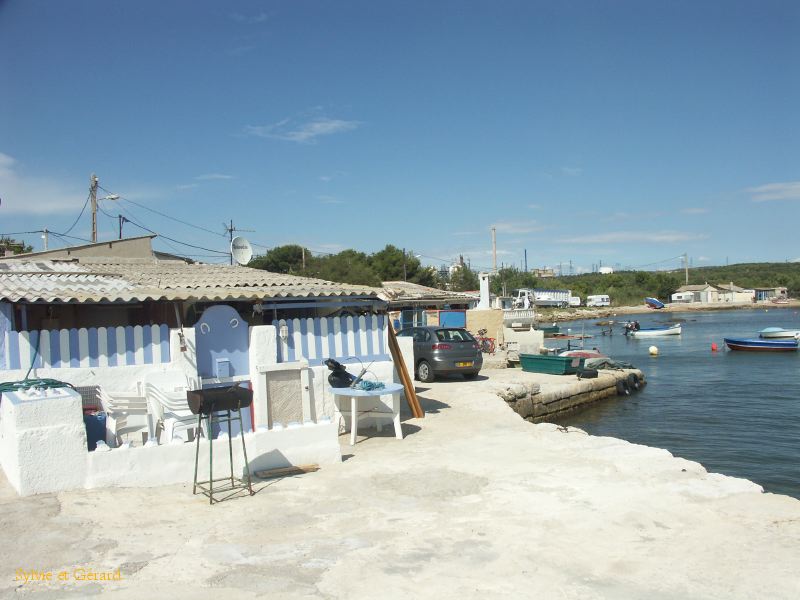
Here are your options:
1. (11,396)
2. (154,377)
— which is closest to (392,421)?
(154,377)

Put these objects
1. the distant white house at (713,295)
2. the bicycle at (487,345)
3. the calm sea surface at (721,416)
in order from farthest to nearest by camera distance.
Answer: the distant white house at (713,295) → the bicycle at (487,345) → the calm sea surface at (721,416)

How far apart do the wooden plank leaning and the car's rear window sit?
5.32m

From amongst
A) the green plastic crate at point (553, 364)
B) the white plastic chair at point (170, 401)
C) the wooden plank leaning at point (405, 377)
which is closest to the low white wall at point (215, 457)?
the white plastic chair at point (170, 401)

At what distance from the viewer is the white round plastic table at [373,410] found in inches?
395

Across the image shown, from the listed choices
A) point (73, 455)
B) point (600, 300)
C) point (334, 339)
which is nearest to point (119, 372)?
point (73, 455)

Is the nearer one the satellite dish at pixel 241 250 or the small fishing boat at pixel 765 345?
the satellite dish at pixel 241 250

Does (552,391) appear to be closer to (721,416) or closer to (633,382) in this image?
(721,416)

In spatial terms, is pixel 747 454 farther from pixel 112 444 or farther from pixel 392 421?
pixel 112 444

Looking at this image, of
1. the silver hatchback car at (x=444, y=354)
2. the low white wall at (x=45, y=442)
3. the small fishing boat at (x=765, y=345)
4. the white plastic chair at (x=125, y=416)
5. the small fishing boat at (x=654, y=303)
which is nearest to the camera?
the low white wall at (x=45, y=442)

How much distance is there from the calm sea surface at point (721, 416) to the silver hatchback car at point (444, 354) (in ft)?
11.9

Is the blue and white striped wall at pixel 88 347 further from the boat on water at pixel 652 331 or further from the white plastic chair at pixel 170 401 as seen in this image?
the boat on water at pixel 652 331

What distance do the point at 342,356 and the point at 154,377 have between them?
327cm

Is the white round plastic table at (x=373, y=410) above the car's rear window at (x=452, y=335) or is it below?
below

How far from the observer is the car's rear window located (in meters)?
18.4
